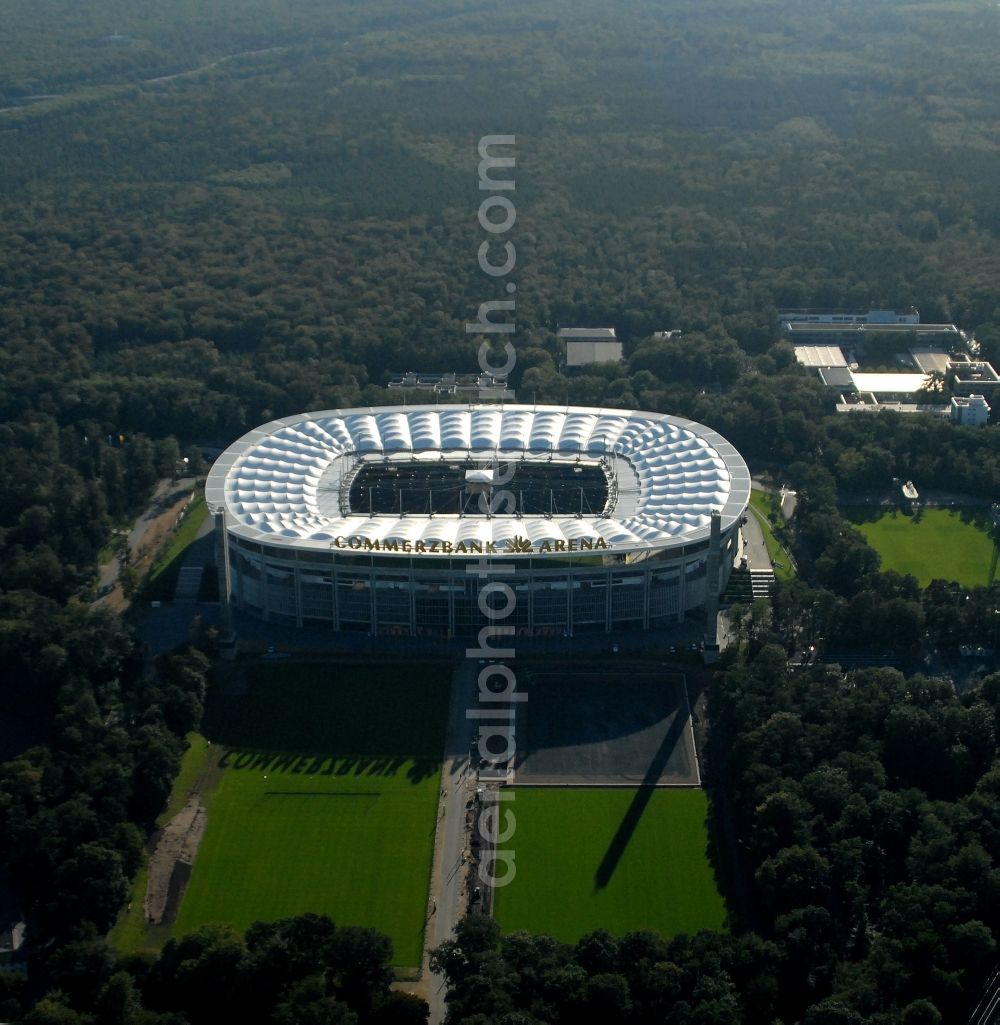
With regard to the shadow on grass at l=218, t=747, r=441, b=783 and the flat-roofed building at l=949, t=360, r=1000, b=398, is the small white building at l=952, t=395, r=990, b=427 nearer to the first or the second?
the flat-roofed building at l=949, t=360, r=1000, b=398

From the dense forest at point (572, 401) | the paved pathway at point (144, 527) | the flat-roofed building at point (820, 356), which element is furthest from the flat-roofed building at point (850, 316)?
the paved pathway at point (144, 527)

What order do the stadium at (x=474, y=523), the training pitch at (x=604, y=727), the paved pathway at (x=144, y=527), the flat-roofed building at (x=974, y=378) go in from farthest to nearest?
the flat-roofed building at (x=974, y=378), the paved pathway at (x=144, y=527), the stadium at (x=474, y=523), the training pitch at (x=604, y=727)

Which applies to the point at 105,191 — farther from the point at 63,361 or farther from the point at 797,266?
the point at 797,266

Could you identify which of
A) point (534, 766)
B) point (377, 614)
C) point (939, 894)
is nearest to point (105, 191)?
point (377, 614)

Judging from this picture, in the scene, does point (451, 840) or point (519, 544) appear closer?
point (451, 840)

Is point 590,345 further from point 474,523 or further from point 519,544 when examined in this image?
point 519,544

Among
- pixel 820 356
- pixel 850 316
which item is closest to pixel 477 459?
pixel 820 356

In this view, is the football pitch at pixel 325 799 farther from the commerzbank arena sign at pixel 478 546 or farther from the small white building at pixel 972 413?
the small white building at pixel 972 413
